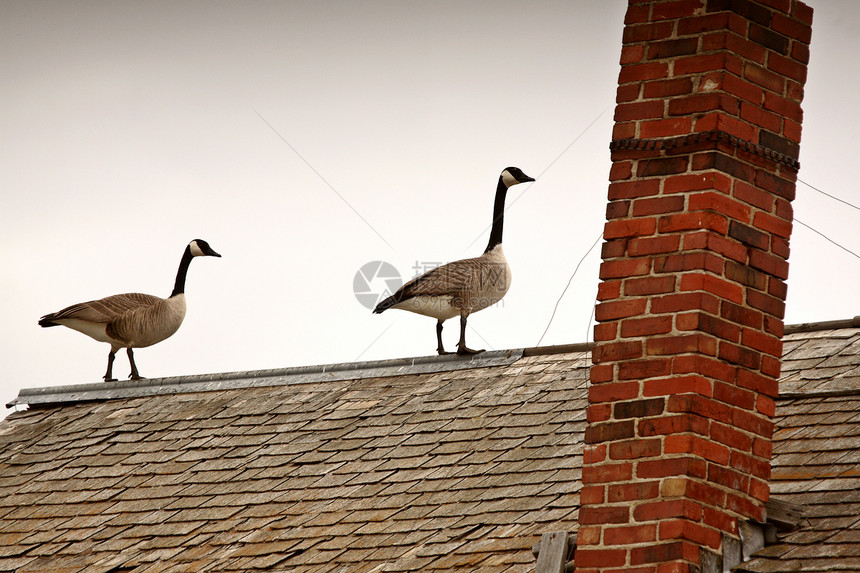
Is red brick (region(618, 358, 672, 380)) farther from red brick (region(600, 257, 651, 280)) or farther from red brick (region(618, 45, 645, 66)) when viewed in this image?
red brick (region(618, 45, 645, 66))

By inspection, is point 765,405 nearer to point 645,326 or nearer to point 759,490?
point 759,490

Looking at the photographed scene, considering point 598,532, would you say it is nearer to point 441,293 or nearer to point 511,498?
point 511,498

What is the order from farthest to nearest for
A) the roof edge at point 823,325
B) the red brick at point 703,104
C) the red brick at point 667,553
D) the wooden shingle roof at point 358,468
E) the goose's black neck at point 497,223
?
the goose's black neck at point 497,223 < the roof edge at point 823,325 < the wooden shingle roof at point 358,468 < the red brick at point 703,104 < the red brick at point 667,553

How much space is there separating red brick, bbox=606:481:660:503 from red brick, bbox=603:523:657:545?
0.40 ft

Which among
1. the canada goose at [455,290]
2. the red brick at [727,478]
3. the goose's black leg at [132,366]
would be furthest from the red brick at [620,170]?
the goose's black leg at [132,366]

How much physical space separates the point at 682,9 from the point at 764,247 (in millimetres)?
1158

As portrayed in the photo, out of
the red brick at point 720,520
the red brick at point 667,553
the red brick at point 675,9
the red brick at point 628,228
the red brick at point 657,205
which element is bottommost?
the red brick at point 667,553

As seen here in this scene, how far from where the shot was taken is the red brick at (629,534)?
5582mm

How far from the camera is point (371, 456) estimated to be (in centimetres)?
955

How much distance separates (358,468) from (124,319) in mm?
6295

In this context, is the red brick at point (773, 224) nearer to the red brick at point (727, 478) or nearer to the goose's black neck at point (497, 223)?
the red brick at point (727, 478)

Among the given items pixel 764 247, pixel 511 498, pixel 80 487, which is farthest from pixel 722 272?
pixel 80 487

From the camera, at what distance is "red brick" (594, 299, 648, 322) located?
593 cm

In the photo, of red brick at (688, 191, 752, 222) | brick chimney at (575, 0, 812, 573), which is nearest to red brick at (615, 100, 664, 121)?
brick chimney at (575, 0, 812, 573)
